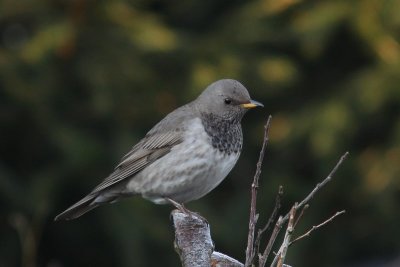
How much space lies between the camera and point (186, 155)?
18.2 ft

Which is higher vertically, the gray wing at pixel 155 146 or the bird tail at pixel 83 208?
the gray wing at pixel 155 146

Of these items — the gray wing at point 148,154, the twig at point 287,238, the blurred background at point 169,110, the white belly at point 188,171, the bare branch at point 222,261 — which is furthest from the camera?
the blurred background at point 169,110

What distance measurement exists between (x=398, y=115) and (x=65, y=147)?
268cm

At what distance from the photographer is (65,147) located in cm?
814

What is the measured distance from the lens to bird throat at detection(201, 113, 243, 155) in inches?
216

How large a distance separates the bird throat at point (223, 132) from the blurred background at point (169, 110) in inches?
86.1

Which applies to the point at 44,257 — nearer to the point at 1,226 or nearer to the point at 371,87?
the point at 1,226

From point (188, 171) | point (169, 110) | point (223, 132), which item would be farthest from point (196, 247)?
point (169, 110)

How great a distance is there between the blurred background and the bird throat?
2188mm

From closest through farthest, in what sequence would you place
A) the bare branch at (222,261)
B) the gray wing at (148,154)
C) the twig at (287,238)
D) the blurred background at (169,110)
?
the twig at (287,238) < the bare branch at (222,261) < the gray wing at (148,154) < the blurred background at (169,110)

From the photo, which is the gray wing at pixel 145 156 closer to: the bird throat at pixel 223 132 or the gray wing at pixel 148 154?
the gray wing at pixel 148 154

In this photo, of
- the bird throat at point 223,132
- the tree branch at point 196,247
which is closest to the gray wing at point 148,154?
the bird throat at point 223,132

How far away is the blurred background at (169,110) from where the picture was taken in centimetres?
808

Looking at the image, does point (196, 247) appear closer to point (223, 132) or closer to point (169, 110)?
point (223, 132)
